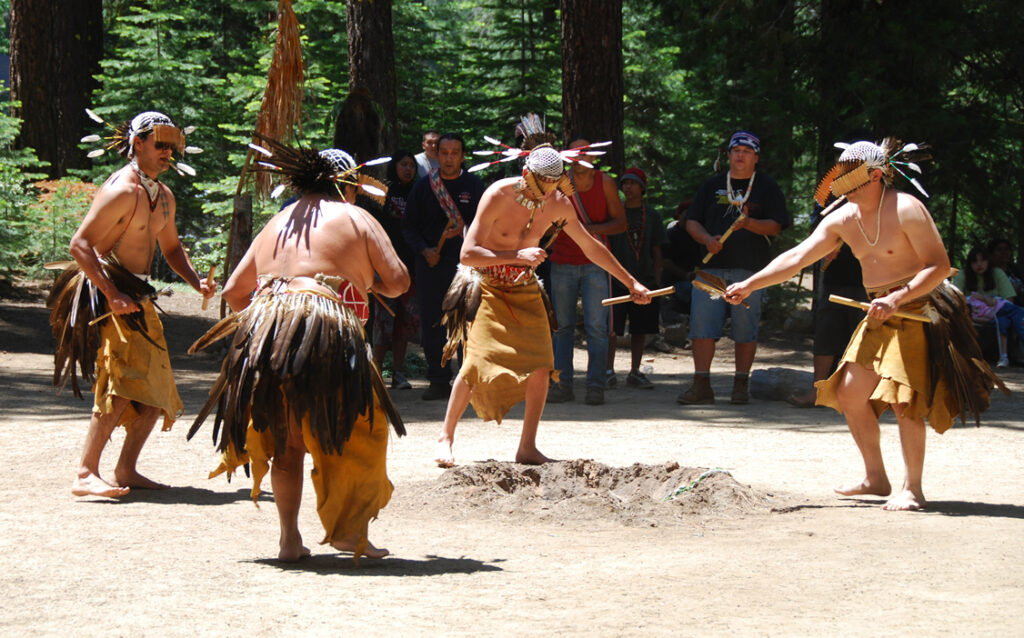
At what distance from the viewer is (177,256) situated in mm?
6324

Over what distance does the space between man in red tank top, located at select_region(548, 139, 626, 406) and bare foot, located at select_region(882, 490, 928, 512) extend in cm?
377

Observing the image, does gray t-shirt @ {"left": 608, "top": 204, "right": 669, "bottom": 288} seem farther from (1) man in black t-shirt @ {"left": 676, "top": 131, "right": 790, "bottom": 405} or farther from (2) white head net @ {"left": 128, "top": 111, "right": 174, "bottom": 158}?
(2) white head net @ {"left": 128, "top": 111, "right": 174, "bottom": 158}

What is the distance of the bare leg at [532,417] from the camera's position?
6656 millimetres

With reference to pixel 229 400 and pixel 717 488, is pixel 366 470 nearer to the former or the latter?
pixel 229 400

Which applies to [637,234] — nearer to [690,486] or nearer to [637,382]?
[637,382]

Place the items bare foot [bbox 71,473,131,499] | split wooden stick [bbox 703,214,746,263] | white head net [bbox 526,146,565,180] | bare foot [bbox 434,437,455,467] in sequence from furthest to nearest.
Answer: split wooden stick [bbox 703,214,746,263] < bare foot [bbox 434,437,455,467] < white head net [bbox 526,146,565,180] < bare foot [bbox 71,473,131,499]

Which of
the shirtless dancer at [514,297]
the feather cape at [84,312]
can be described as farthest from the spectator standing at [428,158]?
the feather cape at [84,312]

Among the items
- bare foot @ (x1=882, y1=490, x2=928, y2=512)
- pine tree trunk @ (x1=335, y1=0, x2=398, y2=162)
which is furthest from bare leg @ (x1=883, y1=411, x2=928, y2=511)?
pine tree trunk @ (x1=335, y1=0, x2=398, y2=162)

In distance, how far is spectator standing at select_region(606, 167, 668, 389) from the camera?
10172 millimetres

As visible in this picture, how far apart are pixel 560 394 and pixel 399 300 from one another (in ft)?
5.61

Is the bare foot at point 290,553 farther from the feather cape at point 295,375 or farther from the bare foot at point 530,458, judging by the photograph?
the bare foot at point 530,458

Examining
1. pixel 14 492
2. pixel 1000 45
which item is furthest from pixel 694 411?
pixel 1000 45

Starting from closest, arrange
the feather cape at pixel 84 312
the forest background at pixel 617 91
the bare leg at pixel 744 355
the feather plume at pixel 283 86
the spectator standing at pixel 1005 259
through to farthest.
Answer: the feather cape at pixel 84 312
the bare leg at pixel 744 355
the feather plume at pixel 283 86
the spectator standing at pixel 1005 259
the forest background at pixel 617 91

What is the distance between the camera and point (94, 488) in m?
5.88
